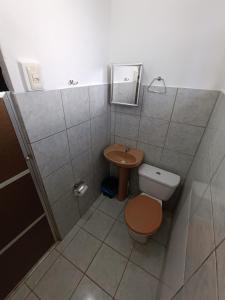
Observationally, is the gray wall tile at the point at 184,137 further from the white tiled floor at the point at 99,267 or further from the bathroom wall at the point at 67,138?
the white tiled floor at the point at 99,267

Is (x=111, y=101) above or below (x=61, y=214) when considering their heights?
above

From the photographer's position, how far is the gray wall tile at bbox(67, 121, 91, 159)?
1.24m

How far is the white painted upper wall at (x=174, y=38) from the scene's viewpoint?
102 centimetres

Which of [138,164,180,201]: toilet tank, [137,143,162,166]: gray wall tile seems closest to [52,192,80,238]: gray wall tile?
[138,164,180,201]: toilet tank

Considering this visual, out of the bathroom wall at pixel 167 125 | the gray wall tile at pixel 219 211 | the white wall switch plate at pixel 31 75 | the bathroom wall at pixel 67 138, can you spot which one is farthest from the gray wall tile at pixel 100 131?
the gray wall tile at pixel 219 211

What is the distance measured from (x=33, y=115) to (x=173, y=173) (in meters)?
1.40

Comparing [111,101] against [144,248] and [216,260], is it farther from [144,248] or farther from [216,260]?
[144,248]

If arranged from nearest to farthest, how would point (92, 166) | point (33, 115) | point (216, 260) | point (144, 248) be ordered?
point (216, 260) < point (33, 115) < point (144, 248) < point (92, 166)

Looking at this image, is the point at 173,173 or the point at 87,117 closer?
the point at 87,117

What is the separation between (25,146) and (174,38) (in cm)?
135

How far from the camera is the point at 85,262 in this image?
138cm

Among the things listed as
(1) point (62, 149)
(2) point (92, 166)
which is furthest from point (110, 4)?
(2) point (92, 166)

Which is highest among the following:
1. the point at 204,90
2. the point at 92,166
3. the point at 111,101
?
the point at 204,90

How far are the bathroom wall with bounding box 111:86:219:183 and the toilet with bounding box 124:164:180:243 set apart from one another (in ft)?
0.45
